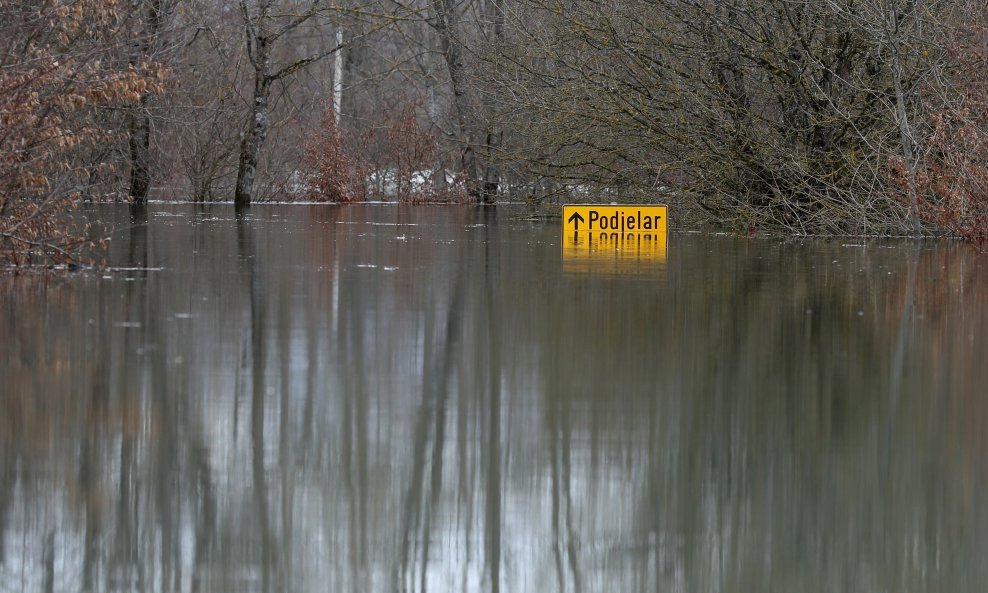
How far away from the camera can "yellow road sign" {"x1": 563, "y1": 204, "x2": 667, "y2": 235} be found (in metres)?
20.8

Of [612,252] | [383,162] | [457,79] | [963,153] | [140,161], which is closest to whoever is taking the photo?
[612,252]

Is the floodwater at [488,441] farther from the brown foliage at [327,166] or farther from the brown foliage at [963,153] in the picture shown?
the brown foliage at [327,166]

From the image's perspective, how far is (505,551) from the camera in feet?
14.1

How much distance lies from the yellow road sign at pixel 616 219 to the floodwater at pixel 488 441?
9.51 m

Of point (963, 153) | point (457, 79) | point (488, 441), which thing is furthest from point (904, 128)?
point (457, 79)

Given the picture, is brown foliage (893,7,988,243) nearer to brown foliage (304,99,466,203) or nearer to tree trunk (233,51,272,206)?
tree trunk (233,51,272,206)

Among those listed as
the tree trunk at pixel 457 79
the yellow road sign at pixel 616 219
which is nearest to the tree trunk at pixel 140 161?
the tree trunk at pixel 457 79

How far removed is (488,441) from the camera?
562 centimetres

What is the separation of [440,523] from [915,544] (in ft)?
4.52

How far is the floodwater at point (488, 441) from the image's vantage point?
13.7 ft

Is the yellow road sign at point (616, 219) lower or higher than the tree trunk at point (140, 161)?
lower

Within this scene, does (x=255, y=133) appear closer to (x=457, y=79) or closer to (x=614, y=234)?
(x=457, y=79)

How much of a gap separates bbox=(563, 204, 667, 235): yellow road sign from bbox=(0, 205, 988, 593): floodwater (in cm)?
951

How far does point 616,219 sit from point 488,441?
625 inches
